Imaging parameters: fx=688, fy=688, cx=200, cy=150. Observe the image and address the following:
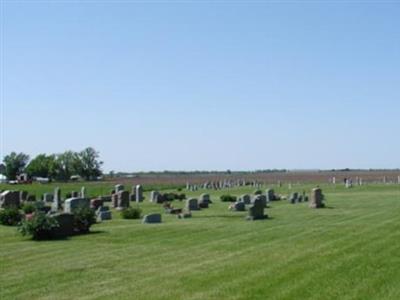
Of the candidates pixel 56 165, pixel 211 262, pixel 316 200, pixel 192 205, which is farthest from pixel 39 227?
pixel 56 165

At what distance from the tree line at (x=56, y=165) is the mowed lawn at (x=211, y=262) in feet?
410

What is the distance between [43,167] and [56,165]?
3048 millimetres

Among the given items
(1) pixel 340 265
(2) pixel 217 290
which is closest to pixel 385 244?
(1) pixel 340 265

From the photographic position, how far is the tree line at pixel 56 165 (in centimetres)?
14738

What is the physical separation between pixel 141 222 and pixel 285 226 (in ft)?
20.2

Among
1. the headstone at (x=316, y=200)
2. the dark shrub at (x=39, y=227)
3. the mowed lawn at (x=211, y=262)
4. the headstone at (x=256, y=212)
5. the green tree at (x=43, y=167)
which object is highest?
the green tree at (x=43, y=167)

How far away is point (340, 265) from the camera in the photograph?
48.8 feet

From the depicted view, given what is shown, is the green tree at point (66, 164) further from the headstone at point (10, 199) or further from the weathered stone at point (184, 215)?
the weathered stone at point (184, 215)

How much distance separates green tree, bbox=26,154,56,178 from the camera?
14738 cm

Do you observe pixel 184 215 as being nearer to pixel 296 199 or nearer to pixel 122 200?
pixel 122 200

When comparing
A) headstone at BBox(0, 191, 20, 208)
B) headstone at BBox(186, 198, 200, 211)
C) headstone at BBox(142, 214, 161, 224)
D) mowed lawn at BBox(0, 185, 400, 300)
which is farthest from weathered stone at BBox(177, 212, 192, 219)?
headstone at BBox(0, 191, 20, 208)

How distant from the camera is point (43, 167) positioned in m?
149

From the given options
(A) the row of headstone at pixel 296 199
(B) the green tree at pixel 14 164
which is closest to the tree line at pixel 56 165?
(B) the green tree at pixel 14 164

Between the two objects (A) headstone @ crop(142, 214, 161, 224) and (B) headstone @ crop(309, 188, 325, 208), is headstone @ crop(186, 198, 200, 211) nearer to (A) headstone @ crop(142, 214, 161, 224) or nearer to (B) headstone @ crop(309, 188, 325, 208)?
(B) headstone @ crop(309, 188, 325, 208)
